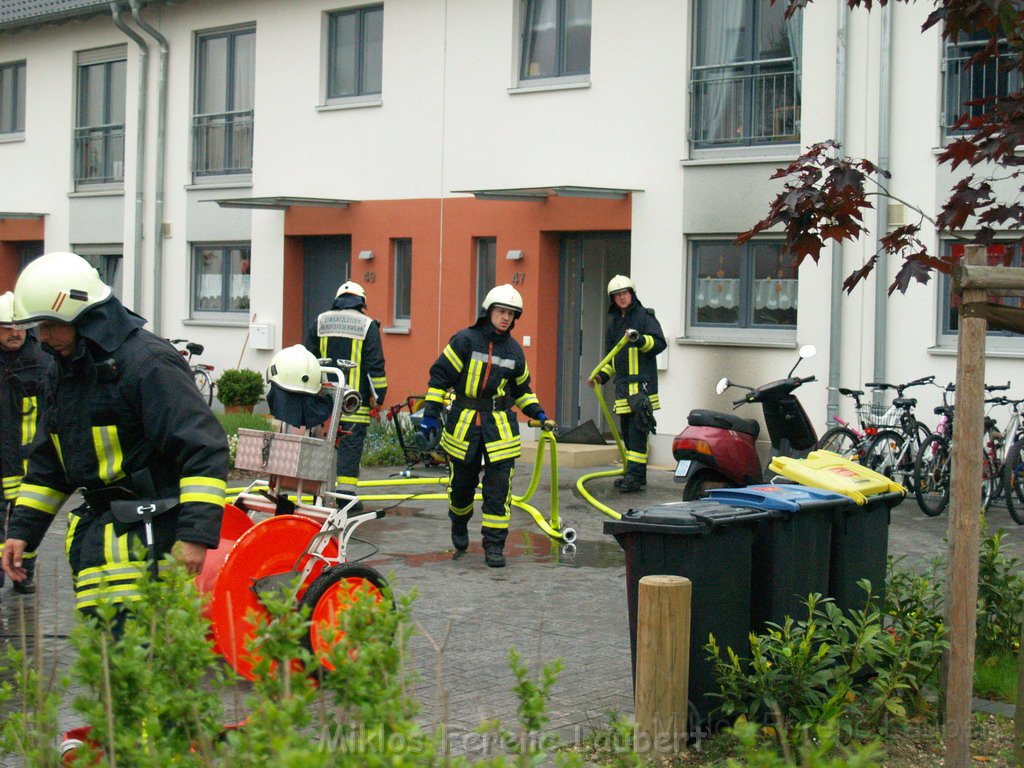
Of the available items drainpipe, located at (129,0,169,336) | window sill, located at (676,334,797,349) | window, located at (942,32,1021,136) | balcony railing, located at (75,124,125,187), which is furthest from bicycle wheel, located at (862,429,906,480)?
balcony railing, located at (75,124,125,187)

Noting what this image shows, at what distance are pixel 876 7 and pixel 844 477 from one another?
9.86 meters

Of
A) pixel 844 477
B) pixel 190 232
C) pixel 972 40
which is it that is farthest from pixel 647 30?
pixel 844 477

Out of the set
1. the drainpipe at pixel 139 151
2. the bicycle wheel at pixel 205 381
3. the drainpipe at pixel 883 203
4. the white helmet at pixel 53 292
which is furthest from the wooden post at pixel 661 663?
the drainpipe at pixel 139 151

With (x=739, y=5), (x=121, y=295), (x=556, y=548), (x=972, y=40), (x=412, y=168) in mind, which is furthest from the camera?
(x=121, y=295)

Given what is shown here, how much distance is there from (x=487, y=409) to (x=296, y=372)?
265cm

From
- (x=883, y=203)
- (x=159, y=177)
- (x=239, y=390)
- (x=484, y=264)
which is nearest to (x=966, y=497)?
(x=883, y=203)

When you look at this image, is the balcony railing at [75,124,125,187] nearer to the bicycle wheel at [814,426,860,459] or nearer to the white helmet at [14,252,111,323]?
the bicycle wheel at [814,426,860,459]

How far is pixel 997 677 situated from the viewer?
658 cm

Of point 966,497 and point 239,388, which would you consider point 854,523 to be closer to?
point 966,497

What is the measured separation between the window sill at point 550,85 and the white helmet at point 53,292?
13.2 m

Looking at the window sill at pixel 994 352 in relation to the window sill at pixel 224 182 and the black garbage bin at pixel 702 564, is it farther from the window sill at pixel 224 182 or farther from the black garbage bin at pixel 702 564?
the window sill at pixel 224 182

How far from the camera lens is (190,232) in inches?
896

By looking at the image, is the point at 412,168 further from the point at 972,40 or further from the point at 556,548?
the point at 556,548

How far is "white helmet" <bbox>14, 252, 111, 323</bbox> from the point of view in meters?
4.71
